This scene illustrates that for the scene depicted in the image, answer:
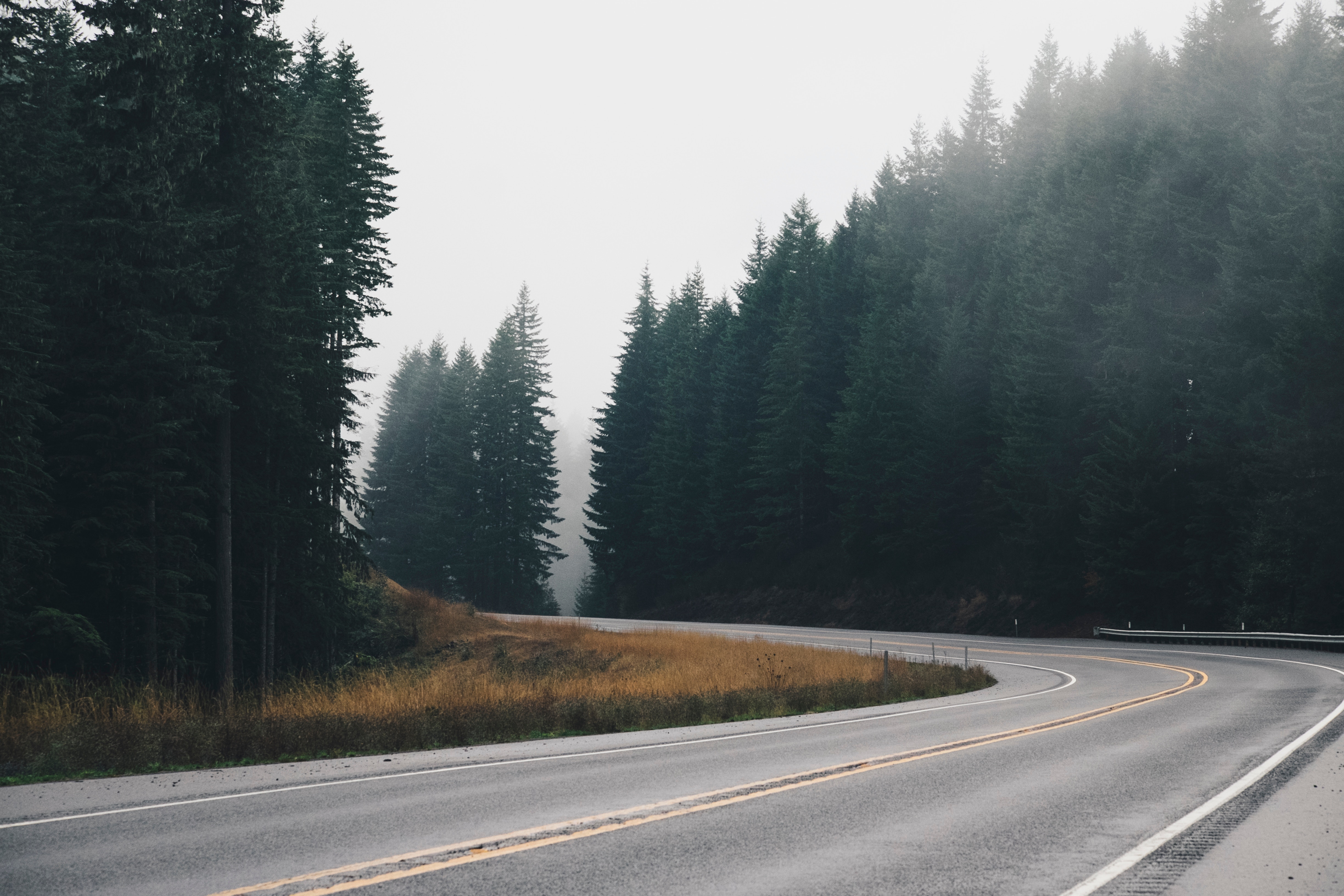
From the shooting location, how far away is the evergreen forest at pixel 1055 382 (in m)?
33.4

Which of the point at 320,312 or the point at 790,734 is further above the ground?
the point at 320,312

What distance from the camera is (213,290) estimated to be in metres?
24.5

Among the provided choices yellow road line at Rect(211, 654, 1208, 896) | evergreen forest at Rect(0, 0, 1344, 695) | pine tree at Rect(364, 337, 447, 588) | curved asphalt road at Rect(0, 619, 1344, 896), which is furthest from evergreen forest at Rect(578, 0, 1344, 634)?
yellow road line at Rect(211, 654, 1208, 896)

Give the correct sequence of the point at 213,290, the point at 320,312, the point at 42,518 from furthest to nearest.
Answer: the point at 320,312 < the point at 213,290 < the point at 42,518

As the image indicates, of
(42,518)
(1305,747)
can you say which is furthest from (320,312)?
(1305,747)

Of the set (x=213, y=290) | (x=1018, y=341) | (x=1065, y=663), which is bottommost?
(x=1065, y=663)

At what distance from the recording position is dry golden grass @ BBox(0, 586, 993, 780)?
1127cm

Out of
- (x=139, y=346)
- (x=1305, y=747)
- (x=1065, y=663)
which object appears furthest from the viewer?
(x=1065, y=663)

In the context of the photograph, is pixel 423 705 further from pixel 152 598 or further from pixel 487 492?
pixel 487 492

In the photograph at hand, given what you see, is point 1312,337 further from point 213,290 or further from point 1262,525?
point 213,290

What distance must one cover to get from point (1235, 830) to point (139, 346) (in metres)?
23.5

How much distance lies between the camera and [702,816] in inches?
308

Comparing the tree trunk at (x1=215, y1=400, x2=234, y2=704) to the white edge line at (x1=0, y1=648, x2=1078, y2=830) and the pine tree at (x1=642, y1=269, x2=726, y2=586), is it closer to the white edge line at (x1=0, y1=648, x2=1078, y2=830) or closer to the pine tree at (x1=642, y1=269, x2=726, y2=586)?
the white edge line at (x1=0, y1=648, x2=1078, y2=830)

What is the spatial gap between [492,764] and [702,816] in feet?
13.2
